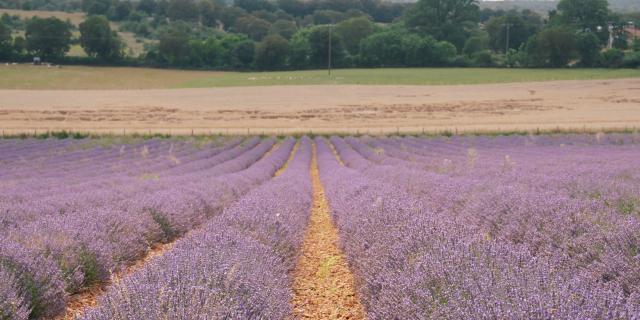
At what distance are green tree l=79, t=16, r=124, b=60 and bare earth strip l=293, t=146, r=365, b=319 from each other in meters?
80.5

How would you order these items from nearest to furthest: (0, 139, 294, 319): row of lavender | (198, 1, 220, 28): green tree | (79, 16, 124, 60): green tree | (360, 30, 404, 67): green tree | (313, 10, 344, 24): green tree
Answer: (0, 139, 294, 319): row of lavender < (79, 16, 124, 60): green tree < (360, 30, 404, 67): green tree < (198, 1, 220, 28): green tree < (313, 10, 344, 24): green tree

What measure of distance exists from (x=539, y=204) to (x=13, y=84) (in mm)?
66384

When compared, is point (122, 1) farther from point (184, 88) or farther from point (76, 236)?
point (76, 236)

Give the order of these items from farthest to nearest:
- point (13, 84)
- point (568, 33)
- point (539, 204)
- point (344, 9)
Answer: point (344, 9)
point (568, 33)
point (13, 84)
point (539, 204)

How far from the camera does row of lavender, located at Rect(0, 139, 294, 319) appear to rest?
4.64 meters

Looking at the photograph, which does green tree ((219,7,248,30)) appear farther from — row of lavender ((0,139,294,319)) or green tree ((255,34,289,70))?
row of lavender ((0,139,294,319))

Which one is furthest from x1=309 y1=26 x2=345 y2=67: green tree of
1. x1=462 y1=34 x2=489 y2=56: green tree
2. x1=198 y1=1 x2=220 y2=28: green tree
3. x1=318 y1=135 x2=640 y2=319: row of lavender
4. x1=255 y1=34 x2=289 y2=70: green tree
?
x1=318 y1=135 x2=640 y2=319: row of lavender

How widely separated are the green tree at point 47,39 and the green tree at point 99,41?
2910 millimetres

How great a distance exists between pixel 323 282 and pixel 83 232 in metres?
2.51

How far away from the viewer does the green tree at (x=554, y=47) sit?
72.4 metres

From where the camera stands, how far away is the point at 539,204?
6082mm

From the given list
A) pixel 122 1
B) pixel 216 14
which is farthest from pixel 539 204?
pixel 122 1

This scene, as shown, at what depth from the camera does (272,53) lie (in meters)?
84.1

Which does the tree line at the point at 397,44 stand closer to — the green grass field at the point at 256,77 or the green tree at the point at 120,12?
the green grass field at the point at 256,77
